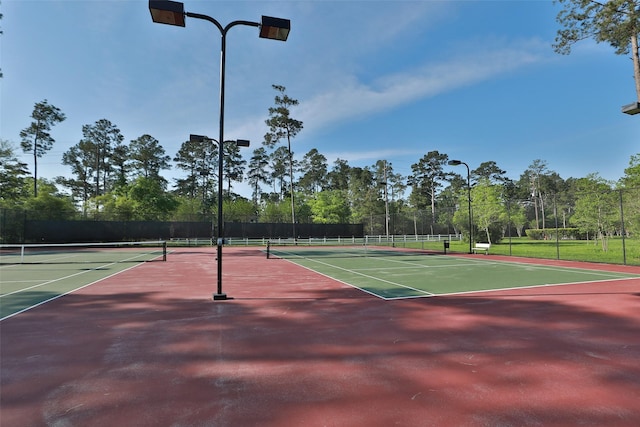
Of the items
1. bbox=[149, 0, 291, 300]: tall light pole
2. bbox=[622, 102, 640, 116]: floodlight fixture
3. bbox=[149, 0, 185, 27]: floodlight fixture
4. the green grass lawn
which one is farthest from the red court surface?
the green grass lawn

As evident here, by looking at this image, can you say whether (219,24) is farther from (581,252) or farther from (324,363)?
(581,252)

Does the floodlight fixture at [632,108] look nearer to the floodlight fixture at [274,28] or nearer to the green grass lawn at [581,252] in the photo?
the floodlight fixture at [274,28]

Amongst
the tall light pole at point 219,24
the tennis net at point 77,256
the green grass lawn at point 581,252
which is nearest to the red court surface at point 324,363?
the tall light pole at point 219,24

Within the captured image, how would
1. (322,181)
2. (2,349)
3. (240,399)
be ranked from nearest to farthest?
(240,399) < (2,349) < (322,181)

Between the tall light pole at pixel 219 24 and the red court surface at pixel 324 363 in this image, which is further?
the tall light pole at pixel 219 24

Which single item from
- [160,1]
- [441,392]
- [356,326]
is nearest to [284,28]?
[160,1]

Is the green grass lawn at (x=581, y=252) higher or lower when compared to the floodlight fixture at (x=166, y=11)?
lower

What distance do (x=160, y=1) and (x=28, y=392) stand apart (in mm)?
6297

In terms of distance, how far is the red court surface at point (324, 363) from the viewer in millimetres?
2793

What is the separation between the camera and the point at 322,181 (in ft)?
253

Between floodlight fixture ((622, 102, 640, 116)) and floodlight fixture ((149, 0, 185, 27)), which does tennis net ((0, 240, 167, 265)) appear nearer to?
floodlight fixture ((149, 0, 185, 27))

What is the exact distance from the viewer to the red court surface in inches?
110

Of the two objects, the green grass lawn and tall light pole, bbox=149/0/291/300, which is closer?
tall light pole, bbox=149/0/291/300

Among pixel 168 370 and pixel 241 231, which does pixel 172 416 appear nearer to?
pixel 168 370
